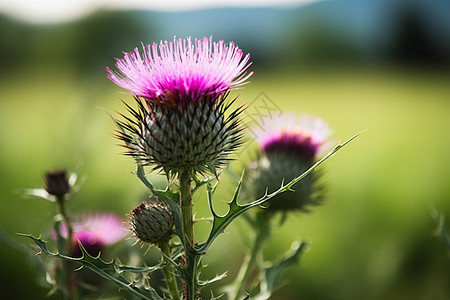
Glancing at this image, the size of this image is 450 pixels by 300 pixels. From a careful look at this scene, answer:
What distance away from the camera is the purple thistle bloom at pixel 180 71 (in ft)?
4.52

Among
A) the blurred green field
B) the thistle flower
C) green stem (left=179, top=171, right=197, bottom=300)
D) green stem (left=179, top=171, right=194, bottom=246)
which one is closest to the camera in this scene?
green stem (left=179, top=171, right=197, bottom=300)

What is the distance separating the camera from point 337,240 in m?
6.32

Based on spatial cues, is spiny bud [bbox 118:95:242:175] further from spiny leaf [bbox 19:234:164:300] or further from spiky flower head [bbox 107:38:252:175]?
spiny leaf [bbox 19:234:164:300]

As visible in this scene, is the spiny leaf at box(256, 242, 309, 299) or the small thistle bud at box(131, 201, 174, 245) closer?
the small thistle bud at box(131, 201, 174, 245)

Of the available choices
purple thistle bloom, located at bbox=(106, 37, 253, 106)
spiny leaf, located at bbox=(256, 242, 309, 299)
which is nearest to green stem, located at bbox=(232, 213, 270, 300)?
spiny leaf, located at bbox=(256, 242, 309, 299)

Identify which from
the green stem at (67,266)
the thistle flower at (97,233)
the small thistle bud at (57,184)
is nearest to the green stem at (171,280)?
the green stem at (67,266)

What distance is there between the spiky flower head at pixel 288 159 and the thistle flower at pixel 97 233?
0.62m

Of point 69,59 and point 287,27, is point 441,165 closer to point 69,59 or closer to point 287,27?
point 69,59

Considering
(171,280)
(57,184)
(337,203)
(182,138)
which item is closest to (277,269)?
(171,280)

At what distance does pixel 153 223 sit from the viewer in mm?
1394

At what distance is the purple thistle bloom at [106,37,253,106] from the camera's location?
1379 mm

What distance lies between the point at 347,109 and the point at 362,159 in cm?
722

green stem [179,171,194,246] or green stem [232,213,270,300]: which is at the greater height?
green stem [179,171,194,246]

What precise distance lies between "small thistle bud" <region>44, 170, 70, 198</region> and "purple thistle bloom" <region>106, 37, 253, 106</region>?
0.55 metres
